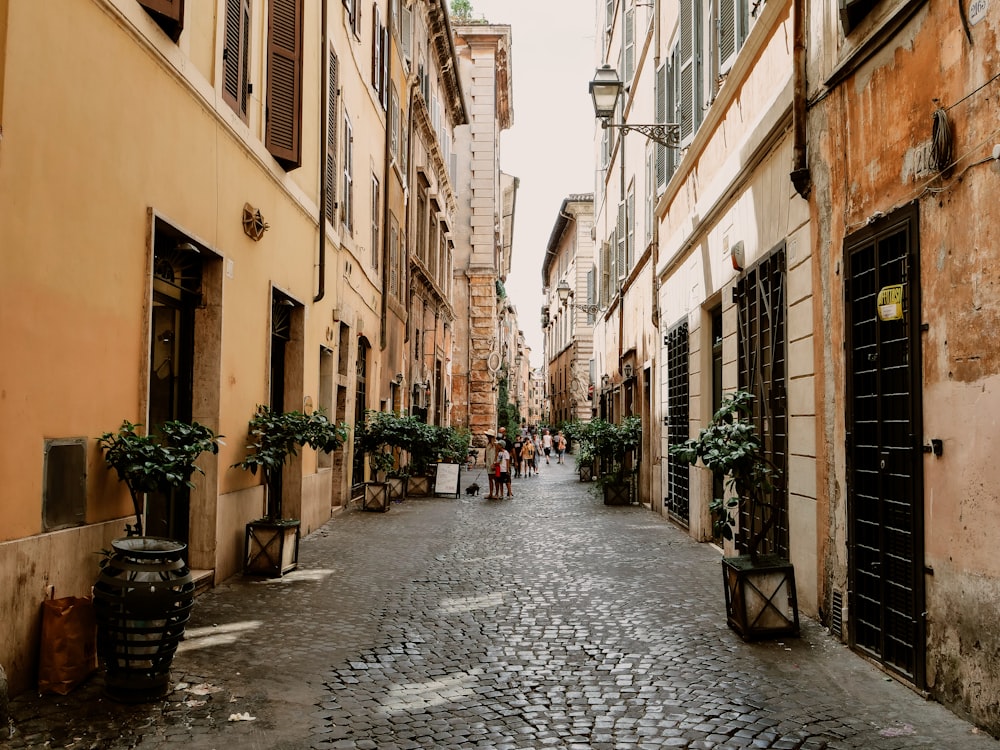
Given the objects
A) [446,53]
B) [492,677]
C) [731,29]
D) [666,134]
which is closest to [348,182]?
[666,134]

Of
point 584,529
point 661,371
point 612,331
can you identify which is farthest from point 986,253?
point 612,331

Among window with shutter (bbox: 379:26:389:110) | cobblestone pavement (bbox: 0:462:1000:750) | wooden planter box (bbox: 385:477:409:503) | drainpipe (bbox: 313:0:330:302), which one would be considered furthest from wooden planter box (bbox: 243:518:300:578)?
window with shutter (bbox: 379:26:389:110)

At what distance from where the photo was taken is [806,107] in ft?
22.8

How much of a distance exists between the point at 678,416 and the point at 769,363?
546cm

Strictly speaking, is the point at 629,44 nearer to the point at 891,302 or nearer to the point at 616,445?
the point at 616,445

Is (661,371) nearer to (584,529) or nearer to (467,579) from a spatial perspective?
(584,529)

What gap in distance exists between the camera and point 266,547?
8602mm

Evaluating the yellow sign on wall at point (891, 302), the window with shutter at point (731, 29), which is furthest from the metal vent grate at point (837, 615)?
the window with shutter at point (731, 29)

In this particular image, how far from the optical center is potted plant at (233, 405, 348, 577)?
8.61 metres

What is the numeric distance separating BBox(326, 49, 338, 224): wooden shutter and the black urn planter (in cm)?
901

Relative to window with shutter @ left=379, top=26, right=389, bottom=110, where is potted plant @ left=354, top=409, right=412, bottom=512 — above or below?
below

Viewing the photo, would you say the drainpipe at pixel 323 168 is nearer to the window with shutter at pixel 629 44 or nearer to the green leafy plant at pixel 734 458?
the green leafy plant at pixel 734 458

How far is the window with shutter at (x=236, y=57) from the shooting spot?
8406 mm

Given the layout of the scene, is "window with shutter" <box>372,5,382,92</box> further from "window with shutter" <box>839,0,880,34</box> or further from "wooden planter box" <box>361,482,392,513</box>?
"window with shutter" <box>839,0,880,34</box>
